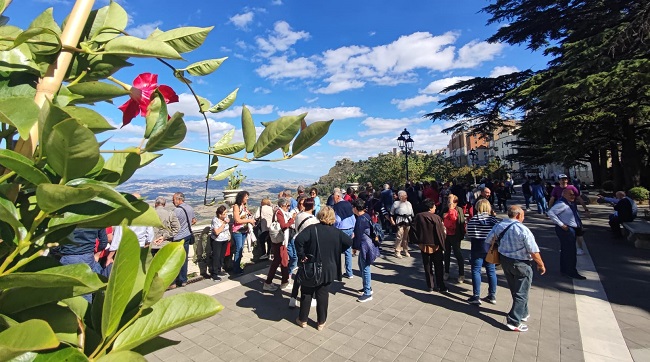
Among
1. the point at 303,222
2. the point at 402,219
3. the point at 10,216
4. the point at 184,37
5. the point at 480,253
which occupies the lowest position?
the point at 480,253

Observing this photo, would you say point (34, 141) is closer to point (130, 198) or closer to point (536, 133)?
point (130, 198)

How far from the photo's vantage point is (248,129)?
61cm

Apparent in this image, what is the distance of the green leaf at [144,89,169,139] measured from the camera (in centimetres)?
59

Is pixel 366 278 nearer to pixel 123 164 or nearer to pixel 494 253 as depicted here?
pixel 494 253

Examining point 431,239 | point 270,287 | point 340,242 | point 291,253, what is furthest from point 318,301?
point 431,239

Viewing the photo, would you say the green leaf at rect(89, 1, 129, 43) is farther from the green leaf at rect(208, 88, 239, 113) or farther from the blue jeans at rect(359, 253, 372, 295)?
the blue jeans at rect(359, 253, 372, 295)

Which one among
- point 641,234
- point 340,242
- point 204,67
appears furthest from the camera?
point 641,234

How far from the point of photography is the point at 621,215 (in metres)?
9.22

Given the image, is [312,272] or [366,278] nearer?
[312,272]

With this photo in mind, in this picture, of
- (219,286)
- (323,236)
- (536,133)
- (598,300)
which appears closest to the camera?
(323,236)

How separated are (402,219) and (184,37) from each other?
26.6ft

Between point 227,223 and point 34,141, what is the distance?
662 cm

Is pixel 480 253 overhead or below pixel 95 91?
below

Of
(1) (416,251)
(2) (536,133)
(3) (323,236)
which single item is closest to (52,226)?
(3) (323,236)
